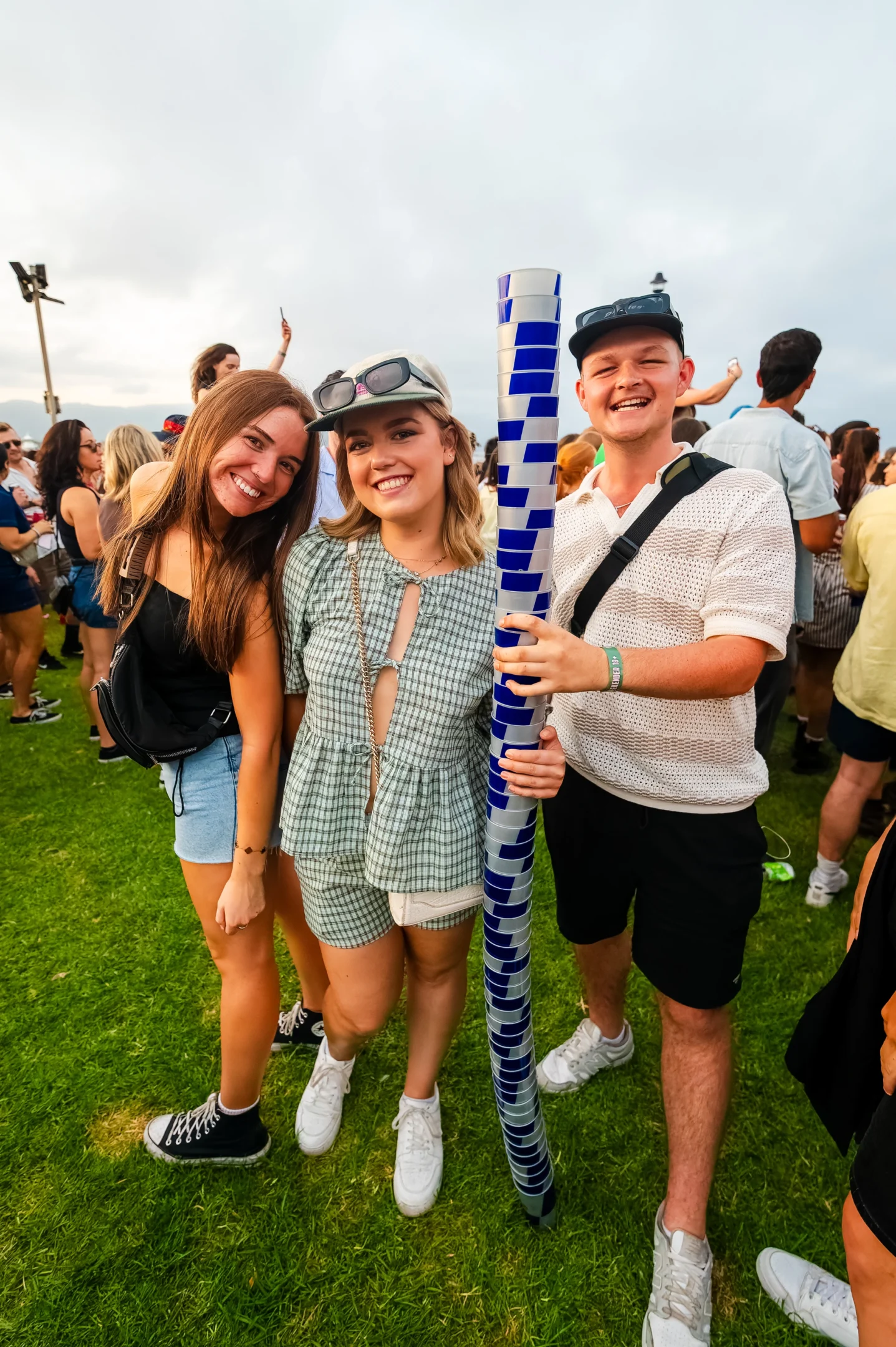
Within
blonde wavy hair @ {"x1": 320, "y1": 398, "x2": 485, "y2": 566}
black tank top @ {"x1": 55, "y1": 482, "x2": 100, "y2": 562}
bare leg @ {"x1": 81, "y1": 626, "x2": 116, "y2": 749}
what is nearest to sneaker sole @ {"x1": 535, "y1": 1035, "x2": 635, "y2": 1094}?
blonde wavy hair @ {"x1": 320, "y1": 398, "x2": 485, "y2": 566}

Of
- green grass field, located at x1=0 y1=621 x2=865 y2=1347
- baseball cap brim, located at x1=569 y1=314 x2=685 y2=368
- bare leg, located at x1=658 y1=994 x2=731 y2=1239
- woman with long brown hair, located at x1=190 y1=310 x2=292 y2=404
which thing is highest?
woman with long brown hair, located at x1=190 y1=310 x2=292 y2=404

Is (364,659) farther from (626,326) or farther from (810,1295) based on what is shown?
(810,1295)

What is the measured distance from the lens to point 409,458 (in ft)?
5.16

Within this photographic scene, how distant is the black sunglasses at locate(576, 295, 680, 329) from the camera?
1576 mm

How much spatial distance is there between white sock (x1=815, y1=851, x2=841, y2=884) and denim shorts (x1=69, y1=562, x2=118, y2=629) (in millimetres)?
4666

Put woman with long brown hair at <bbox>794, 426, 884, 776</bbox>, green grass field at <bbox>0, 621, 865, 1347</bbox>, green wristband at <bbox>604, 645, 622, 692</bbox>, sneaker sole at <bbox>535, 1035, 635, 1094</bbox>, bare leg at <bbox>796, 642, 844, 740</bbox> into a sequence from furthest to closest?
1. bare leg at <bbox>796, 642, 844, 740</bbox>
2. woman with long brown hair at <bbox>794, 426, 884, 776</bbox>
3. sneaker sole at <bbox>535, 1035, 635, 1094</bbox>
4. green grass field at <bbox>0, 621, 865, 1347</bbox>
5. green wristband at <bbox>604, 645, 622, 692</bbox>

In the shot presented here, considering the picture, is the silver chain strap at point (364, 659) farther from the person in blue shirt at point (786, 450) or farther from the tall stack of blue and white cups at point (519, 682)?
the person in blue shirt at point (786, 450)

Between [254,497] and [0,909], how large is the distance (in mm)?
3024

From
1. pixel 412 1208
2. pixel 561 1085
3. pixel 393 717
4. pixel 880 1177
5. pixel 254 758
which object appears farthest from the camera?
pixel 561 1085

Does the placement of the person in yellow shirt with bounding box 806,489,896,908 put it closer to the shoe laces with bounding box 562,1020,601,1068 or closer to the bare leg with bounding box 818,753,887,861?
the bare leg with bounding box 818,753,887,861

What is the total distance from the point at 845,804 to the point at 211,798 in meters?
2.91

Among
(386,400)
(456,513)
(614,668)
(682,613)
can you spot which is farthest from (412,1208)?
(386,400)

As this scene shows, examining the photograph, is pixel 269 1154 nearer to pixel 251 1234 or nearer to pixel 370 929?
pixel 251 1234

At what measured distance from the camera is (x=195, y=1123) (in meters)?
2.19
